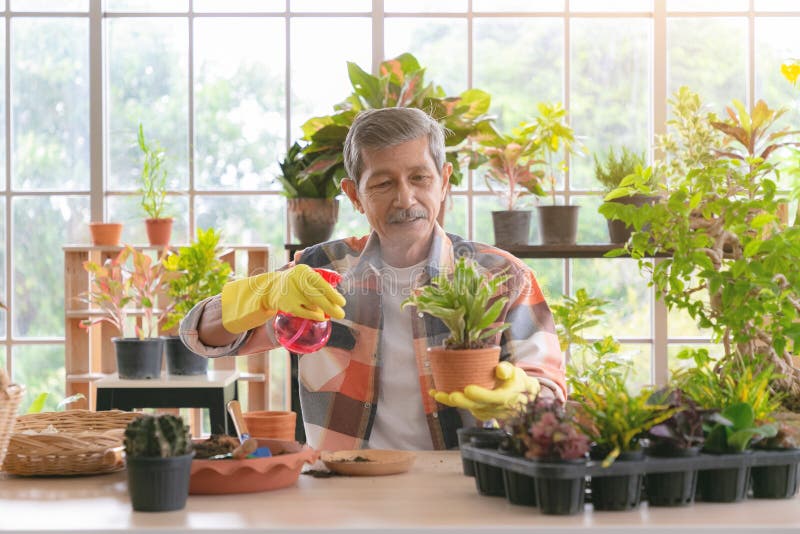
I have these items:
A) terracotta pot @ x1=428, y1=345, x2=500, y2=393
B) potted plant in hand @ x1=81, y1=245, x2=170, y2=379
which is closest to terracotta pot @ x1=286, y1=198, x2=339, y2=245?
potted plant in hand @ x1=81, y1=245, x2=170, y2=379

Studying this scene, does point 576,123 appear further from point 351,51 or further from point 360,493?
point 360,493

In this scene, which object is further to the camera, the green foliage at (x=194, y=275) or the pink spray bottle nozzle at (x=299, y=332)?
the green foliage at (x=194, y=275)

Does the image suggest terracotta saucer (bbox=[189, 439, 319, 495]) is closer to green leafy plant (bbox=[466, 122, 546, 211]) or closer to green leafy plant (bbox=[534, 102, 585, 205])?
green leafy plant (bbox=[466, 122, 546, 211])

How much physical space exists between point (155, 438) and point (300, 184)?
2.93m

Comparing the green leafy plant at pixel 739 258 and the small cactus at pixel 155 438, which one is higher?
the green leafy plant at pixel 739 258

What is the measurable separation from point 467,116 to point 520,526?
3070mm

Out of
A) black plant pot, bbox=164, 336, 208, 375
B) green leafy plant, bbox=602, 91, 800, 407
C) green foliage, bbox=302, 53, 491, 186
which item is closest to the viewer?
green leafy plant, bbox=602, 91, 800, 407

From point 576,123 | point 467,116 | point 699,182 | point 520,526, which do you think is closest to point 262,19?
point 467,116

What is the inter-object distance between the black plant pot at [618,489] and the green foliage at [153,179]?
3.54 m

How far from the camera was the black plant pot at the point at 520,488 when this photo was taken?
4.51ft

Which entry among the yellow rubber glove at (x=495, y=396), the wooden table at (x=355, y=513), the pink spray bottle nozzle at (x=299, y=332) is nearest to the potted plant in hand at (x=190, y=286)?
the pink spray bottle nozzle at (x=299, y=332)

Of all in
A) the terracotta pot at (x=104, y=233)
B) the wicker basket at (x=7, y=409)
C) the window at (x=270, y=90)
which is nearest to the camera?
the wicker basket at (x=7, y=409)

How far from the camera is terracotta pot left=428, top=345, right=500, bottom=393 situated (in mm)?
1577

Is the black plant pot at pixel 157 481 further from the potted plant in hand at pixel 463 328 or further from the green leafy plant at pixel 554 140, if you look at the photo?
the green leafy plant at pixel 554 140
